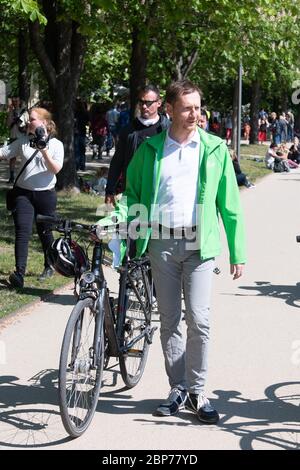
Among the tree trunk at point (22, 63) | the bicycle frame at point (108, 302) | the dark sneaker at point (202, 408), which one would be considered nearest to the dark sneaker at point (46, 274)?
the bicycle frame at point (108, 302)

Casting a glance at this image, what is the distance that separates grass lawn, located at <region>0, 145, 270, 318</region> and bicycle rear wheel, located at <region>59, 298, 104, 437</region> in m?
2.65

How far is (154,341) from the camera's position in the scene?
7.22 m

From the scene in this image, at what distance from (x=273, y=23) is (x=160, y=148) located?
20.5m

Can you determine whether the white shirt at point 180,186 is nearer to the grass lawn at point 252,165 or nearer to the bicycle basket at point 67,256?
the bicycle basket at point 67,256

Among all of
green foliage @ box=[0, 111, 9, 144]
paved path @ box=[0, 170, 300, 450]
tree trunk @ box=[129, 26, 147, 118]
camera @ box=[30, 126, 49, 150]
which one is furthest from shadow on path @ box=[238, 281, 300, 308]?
green foliage @ box=[0, 111, 9, 144]

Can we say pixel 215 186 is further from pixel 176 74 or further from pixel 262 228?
pixel 176 74

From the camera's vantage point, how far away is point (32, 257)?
1071cm

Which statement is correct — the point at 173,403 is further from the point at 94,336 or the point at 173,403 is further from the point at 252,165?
the point at 252,165

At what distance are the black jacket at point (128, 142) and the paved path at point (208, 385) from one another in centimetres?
128

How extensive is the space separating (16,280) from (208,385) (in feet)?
11.0

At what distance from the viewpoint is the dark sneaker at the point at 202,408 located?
5.26 m

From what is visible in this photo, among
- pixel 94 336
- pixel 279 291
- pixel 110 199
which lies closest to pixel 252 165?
pixel 279 291

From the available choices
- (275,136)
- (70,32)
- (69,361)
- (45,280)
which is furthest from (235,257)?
(275,136)
